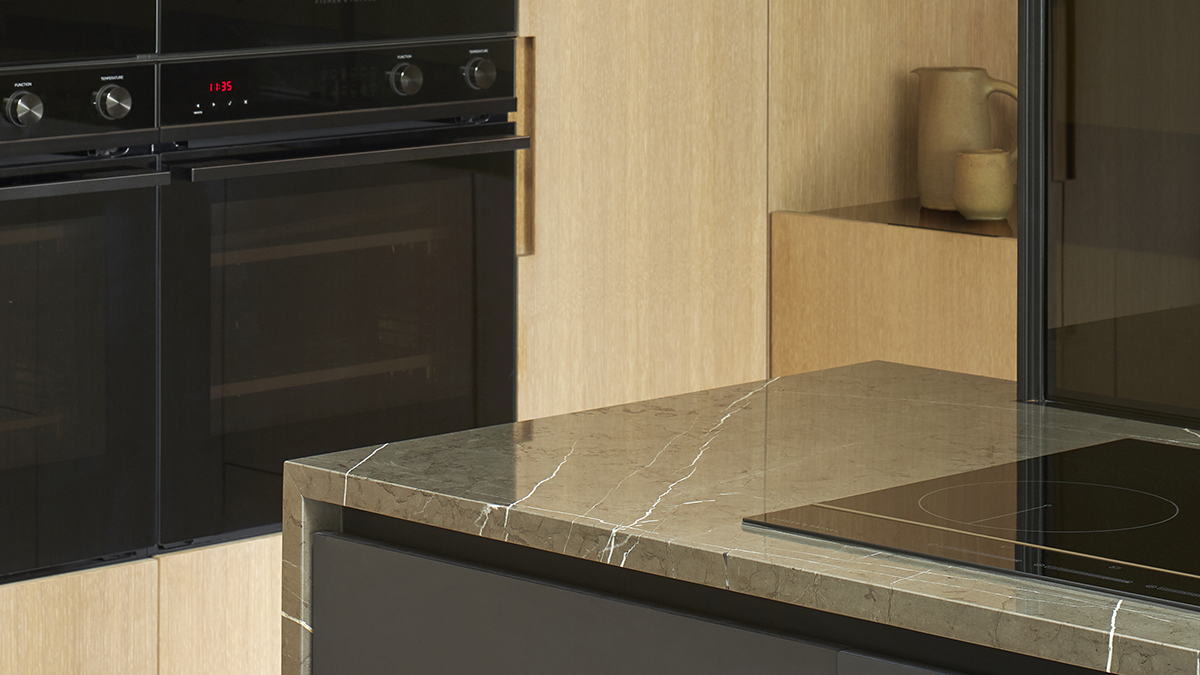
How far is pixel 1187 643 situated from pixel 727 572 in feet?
1.01

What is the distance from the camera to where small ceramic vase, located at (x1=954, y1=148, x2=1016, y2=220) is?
3.13m

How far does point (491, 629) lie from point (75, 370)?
1.12 metres

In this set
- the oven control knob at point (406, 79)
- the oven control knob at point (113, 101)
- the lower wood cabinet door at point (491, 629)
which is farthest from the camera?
the oven control knob at point (406, 79)

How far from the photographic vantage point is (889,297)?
3.11 m

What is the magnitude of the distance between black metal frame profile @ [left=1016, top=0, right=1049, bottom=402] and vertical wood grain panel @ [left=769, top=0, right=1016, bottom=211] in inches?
60.7

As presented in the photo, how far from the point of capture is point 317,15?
2377 millimetres

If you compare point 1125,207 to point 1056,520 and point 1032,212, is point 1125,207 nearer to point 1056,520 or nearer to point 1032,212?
point 1032,212

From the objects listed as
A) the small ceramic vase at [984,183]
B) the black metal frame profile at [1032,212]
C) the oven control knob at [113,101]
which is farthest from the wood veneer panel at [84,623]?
the small ceramic vase at [984,183]

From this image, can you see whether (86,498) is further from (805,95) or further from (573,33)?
(805,95)

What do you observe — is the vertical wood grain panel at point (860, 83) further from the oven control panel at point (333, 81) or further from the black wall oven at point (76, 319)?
the black wall oven at point (76, 319)

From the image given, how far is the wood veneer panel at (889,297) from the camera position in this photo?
2.96 metres

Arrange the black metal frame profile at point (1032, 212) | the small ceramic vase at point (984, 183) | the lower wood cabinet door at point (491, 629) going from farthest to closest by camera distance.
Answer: the small ceramic vase at point (984, 183) < the black metal frame profile at point (1032, 212) < the lower wood cabinet door at point (491, 629)

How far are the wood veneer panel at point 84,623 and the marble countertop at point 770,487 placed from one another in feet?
2.92

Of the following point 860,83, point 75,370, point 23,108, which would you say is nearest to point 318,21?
point 23,108
